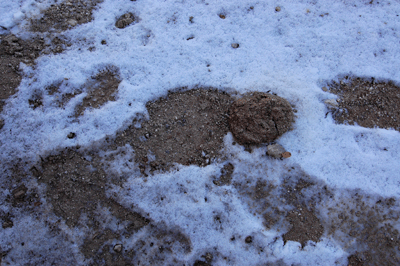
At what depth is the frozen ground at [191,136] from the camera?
267 centimetres

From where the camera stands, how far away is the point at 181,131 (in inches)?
121

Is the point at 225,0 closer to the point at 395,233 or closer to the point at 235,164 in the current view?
the point at 235,164

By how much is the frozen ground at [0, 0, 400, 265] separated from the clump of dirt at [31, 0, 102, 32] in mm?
22

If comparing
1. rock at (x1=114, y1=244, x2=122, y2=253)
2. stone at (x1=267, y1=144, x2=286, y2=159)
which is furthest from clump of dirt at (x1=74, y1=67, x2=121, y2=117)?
stone at (x1=267, y1=144, x2=286, y2=159)

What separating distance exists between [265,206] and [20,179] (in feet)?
10.00

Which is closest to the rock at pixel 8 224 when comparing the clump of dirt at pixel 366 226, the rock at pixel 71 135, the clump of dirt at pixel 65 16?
the rock at pixel 71 135

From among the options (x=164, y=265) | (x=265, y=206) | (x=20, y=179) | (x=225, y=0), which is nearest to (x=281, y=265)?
(x=265, y=206)

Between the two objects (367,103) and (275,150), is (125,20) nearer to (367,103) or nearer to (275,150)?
(275,150)

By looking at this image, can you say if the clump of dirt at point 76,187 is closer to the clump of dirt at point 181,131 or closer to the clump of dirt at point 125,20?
the clump of dirt at point 181,131

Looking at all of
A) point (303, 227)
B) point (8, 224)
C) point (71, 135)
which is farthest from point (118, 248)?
point (303, 227)

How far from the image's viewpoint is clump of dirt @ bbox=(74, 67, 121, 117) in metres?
3.08

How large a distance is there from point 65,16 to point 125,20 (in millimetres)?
955

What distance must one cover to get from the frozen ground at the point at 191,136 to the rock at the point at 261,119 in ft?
0.47

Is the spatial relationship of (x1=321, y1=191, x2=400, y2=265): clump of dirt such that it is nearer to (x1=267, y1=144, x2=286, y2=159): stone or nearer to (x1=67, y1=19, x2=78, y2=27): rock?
(x1=267, y1=144, x2=286, y2=159): stone
